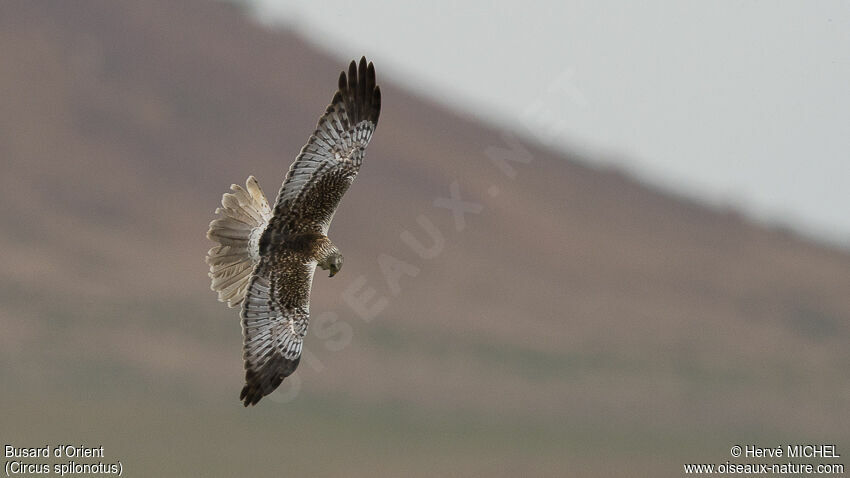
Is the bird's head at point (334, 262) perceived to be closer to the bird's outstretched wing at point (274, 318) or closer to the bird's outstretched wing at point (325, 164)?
the bird's outstretched wing at point (274, 318)

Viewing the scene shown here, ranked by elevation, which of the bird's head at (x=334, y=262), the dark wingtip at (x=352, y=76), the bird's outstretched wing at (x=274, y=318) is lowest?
the bird's outstretched wing at (x=274, y=318)

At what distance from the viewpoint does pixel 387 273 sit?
5275 centimetres

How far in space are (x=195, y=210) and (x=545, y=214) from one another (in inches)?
812

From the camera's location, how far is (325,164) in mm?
9914

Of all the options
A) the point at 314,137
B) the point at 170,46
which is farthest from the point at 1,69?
the point at 314,137

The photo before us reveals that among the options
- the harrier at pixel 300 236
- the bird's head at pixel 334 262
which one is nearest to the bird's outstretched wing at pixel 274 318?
A: the harrier at pixel 300 236

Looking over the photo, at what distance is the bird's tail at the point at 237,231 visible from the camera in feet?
34.1

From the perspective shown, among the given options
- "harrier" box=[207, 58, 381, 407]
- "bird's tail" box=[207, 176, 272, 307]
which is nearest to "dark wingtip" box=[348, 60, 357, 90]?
"harrier" box=[207, 58, 381, 407]

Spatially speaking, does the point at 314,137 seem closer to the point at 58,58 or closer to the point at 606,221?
the point at 58,58

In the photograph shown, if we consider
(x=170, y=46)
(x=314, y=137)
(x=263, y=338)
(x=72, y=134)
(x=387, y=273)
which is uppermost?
(x=170, y=46)

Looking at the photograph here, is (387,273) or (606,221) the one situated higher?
(606,221)

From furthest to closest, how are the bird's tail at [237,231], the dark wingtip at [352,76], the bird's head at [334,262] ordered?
1. the bird's tail at [237,231]
2. the bird's head at [334,262]
3. the dark wingtip at [352,76]

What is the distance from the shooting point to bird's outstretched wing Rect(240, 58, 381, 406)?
31.6 ft

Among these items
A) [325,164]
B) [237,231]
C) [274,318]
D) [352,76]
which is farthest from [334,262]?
[352,76]
